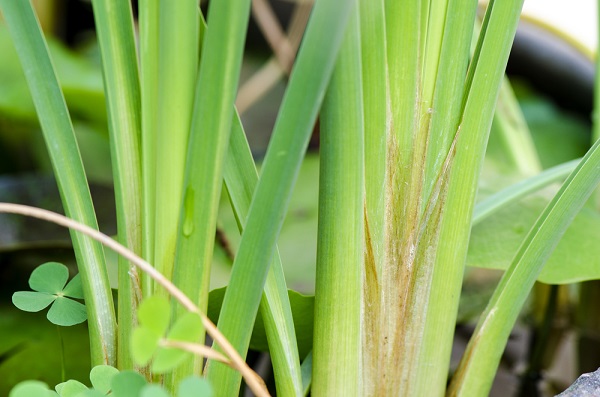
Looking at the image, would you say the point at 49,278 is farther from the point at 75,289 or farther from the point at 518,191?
the point at 518,191

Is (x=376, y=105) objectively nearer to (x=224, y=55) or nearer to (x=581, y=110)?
(x=224, y=55)

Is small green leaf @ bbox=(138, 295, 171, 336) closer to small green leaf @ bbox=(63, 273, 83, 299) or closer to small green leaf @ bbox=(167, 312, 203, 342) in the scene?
small green leaf @ bbox=(167, 312, 203, 342)

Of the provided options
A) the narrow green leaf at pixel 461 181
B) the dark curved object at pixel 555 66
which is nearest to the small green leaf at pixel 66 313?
the narrow green leaf at pixel 461 181

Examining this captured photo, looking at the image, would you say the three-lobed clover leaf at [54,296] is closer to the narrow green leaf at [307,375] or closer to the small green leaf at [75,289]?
the small green leaf at [75,289]

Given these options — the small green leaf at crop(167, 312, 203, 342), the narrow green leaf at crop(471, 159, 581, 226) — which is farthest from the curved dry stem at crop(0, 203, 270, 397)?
the narrow green leaf at crop(471, 159, 581, 226)

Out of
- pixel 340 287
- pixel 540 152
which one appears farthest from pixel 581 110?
pixel 340 287

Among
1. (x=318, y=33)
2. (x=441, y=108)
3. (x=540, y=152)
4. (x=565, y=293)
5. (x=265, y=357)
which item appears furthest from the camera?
(x=540, y=152)

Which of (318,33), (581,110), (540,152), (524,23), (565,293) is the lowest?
(318,33)
